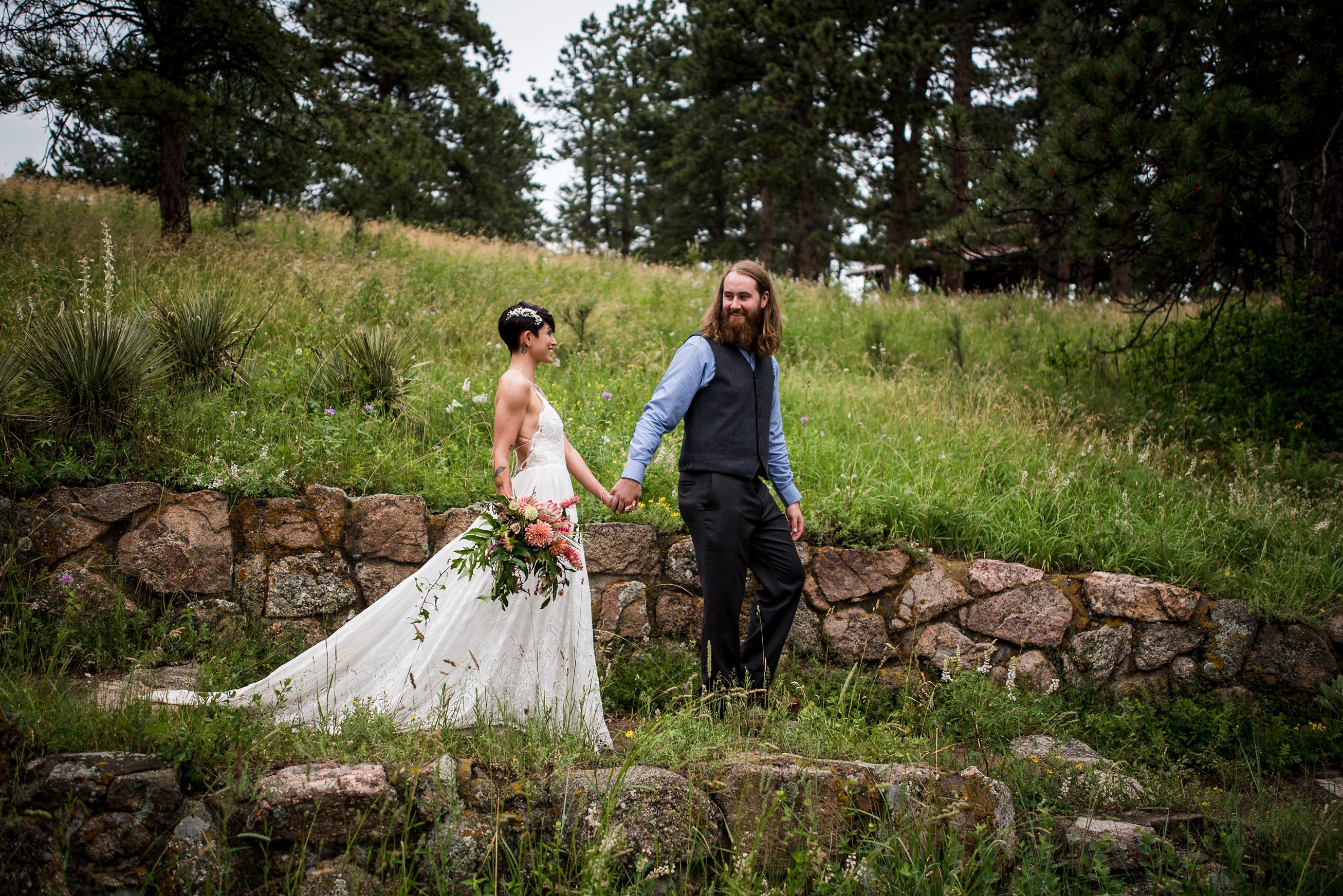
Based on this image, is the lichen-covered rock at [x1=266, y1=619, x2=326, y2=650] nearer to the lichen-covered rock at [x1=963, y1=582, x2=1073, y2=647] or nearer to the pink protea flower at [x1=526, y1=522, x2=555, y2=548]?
the pink protea flower at [x1=526, y1=522, x2=555, y2=548]

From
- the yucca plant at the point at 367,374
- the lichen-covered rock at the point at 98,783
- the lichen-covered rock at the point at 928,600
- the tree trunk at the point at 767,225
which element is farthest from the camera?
the tree trunk at the point at 767,225

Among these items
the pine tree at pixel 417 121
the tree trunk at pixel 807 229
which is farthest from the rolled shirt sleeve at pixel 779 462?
the tree trunk at pixel 807 229

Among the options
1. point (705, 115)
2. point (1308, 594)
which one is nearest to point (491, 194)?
point (705, 115)

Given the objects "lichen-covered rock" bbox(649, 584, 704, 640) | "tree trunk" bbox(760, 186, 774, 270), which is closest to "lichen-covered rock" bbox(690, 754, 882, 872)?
"lichen-covered rock" bbox(649, 584, 704, 640)

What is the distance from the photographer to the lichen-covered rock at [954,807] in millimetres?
2820

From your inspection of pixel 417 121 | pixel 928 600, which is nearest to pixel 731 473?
pixel 928 600

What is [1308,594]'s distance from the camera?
4.78 metres

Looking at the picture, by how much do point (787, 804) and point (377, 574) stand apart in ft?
9.66

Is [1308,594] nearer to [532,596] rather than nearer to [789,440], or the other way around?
[789,440]

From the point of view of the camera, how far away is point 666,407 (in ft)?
12.5

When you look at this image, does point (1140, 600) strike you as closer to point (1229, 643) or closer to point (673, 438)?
point (1229, 643)

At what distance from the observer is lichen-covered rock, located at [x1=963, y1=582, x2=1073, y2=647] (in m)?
4.79

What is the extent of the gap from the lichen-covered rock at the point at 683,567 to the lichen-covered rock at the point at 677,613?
57 mm

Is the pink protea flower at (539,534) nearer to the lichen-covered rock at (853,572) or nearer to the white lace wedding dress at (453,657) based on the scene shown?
the white lace wedding dress at (453,657)
